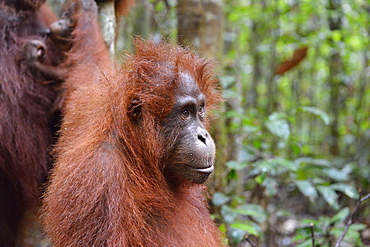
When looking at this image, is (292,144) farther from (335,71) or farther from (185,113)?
(335,71)

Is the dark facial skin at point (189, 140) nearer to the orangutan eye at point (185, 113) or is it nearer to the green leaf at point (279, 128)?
the orangutan eye at point (185, 113)

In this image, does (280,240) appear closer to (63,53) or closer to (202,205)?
(202,205)

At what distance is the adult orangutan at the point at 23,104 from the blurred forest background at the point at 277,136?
721mm

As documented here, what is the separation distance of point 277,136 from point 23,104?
101 inches

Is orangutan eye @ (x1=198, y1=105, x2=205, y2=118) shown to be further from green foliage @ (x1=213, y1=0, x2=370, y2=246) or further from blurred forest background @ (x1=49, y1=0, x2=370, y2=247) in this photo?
green foliage @ (x1=213, y1=0, x2=370, y2=246)

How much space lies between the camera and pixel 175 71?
2.20 meters

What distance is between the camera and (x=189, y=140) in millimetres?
2156

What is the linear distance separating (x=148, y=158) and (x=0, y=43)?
1779 mm

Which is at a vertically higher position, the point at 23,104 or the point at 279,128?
the point at 23,104

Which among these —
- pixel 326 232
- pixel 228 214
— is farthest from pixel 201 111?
pixel 326 232

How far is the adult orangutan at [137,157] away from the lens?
6.37 ft

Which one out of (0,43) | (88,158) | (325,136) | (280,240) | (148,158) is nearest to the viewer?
(88,158)

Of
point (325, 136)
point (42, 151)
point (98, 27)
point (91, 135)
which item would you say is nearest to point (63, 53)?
point (98, 27)

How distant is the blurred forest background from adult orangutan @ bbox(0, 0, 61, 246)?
721mm
